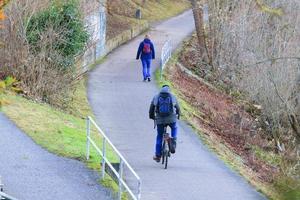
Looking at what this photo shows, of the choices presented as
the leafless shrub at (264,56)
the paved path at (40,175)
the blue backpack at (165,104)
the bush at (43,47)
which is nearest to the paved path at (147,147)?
the paved path at (40,175)

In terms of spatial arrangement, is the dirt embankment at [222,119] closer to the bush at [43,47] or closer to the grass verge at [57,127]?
the grass verge at [57,127]

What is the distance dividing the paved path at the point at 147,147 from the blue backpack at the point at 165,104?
124 centimetres

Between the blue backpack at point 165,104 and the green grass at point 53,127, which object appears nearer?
the blue backpack at point 165,104

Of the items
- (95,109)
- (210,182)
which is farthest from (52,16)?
(210,182)

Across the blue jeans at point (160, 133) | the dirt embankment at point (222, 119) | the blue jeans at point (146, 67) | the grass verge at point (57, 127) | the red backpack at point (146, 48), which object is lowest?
the dirt embankment at point (222, 119)

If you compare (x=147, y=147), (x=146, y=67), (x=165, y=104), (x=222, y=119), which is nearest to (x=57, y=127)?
(x=147, y=147)

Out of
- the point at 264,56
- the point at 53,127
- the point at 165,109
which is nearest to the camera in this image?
the point at 165,109

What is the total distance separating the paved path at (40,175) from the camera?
12.5 m

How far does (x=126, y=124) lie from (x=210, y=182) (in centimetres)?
584

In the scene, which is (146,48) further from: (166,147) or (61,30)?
(166,147)

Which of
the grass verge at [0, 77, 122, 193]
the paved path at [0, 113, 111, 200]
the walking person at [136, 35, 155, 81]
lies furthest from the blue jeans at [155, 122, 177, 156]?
the walking person at [136, 35, 155, 81]

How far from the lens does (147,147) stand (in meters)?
17.4

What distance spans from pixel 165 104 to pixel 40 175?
118 inches

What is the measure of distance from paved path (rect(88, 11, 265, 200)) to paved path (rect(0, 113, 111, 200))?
1.11m
